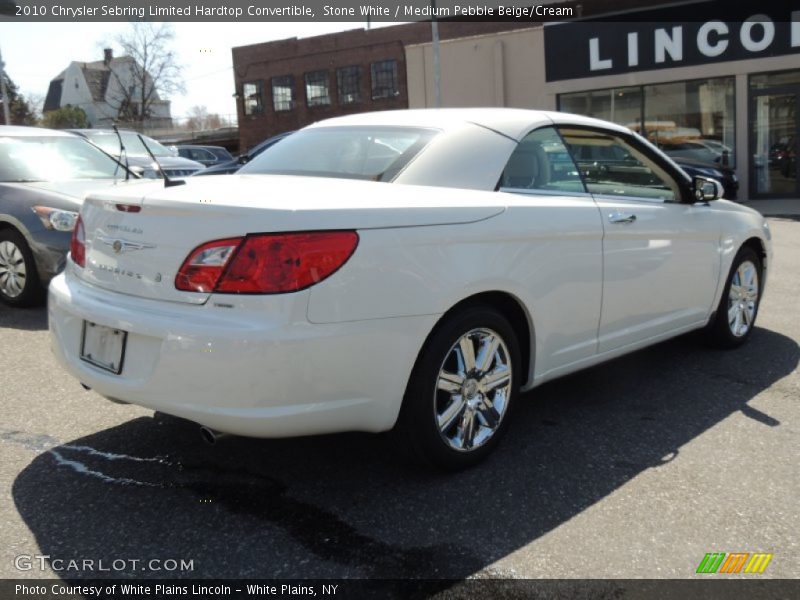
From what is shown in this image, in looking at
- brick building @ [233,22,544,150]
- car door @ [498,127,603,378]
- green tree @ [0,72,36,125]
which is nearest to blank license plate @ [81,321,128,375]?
car door @ [498,127,603,378]

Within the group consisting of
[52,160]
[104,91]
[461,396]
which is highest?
[104,91]

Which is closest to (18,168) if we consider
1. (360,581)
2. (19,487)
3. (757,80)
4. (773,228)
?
(19,487)

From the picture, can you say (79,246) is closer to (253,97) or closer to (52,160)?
(52,160)

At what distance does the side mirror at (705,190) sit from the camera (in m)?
4.84

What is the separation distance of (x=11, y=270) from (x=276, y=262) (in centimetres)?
509

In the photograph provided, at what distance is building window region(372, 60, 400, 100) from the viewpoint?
139ft

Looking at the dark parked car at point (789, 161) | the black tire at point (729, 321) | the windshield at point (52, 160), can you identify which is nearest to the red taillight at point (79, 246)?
the windshield at point (52, 160)

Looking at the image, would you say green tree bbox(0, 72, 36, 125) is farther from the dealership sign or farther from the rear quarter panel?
the rear quarter panel

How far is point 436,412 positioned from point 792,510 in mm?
1461

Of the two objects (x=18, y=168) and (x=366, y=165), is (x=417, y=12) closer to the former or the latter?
(x=18, y=168)

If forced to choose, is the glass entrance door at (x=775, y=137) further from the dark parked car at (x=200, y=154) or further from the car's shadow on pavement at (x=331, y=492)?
the dark parked car at (x=200, y=154)

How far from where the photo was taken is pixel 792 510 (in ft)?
10.3

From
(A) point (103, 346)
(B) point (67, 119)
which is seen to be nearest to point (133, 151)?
(A) point (103, 346)

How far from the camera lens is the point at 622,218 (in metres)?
4.13
